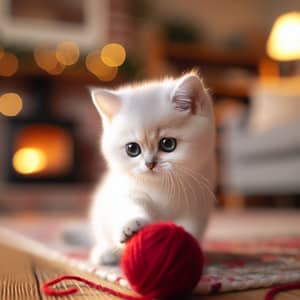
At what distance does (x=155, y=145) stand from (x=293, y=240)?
931 millimetres

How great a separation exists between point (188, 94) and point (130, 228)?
1.00ft

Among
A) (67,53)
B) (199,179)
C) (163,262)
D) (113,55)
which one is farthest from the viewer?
(113,55)

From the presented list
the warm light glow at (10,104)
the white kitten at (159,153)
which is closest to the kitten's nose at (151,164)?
the white kitten at (159,153)

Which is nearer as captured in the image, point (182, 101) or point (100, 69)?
point (182, 101)

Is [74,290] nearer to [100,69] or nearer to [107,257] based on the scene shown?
[107,257]

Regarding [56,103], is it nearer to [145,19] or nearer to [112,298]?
[145,19]

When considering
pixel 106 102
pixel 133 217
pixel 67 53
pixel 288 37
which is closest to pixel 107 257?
pixel 133 217

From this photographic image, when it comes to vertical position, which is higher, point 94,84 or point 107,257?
point 94,84

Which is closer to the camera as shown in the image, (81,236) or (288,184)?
(81,236)

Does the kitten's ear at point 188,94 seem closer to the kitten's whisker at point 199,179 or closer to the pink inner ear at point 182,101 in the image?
the pink inner ear at point 182,101

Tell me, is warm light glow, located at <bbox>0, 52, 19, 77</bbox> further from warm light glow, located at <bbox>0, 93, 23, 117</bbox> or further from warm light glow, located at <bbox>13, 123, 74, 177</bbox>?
warm light glow, located at <bbox>13, 123, 74, 177</bbox>

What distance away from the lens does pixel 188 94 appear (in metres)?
0.88

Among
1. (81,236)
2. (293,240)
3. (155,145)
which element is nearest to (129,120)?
(155,145)

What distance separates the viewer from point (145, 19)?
16.4ft
